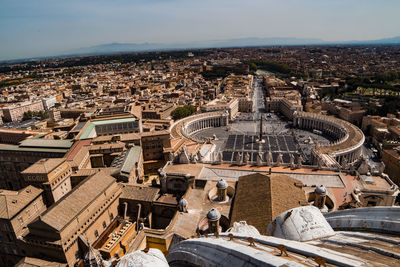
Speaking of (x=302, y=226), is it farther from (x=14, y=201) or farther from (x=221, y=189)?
(x=14, y=201)

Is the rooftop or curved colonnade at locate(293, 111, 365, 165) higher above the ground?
the rooftop

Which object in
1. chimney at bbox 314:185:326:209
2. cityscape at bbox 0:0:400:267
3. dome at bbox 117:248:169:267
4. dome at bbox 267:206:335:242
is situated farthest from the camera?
chimney at bbox 314:185:326:209

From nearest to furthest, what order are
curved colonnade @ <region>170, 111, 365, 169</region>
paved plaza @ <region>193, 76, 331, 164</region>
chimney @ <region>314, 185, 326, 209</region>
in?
1. chimney @ <region>314, 185, 326, 209</region>
2. curved colonnade @ <region>170, 111, 365, 169</region>
3. paved plaza @ <region>193, 76, 331, 164</region>

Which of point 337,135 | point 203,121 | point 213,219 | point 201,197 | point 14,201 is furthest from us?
point 203,121

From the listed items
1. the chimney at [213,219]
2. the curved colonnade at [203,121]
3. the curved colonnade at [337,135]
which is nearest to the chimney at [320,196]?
the chimney at [213,219]

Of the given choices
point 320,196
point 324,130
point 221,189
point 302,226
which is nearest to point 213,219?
point 221,189

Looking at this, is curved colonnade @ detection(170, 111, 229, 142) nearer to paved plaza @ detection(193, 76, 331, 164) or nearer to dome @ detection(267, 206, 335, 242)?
paved plaza @ detection(193, 76, 331, 164)

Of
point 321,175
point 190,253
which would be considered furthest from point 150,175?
point 190,253

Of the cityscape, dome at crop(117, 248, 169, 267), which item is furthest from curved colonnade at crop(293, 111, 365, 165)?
dome at crop(117, 248, 169, 267)

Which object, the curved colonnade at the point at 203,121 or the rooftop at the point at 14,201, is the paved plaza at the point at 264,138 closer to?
the curved colonnade at the point at 203,121

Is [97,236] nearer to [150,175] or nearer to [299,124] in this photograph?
[150,175]
